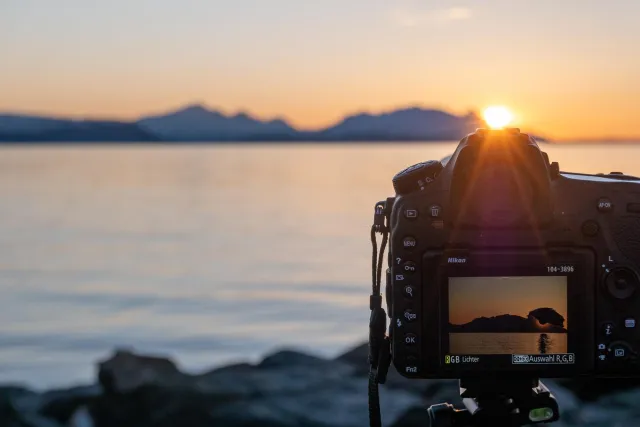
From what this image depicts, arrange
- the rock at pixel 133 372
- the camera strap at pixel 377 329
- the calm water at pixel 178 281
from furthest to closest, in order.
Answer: the calm water at pixel 178 281 < the rock at pixel 133 372 < the camera strap at pixel 377 329

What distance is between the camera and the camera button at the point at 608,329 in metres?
3.44

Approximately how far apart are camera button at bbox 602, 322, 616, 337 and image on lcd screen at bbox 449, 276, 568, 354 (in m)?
0.13

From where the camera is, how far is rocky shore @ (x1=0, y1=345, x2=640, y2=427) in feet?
27.8

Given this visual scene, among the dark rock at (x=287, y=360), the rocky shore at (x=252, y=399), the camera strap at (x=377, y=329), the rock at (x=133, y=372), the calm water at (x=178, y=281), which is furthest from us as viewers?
the calm water at (x=178, y=281)

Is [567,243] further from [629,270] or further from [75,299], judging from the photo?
[75,299]

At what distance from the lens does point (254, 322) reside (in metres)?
19.5

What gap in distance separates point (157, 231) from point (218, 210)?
11.3 metres

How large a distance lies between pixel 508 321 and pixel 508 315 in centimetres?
2

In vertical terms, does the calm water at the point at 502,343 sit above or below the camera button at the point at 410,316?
below

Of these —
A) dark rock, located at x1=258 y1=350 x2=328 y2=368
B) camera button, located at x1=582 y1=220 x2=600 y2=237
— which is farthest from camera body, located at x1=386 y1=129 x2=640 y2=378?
dark rock, located at x1=258 y1=350 x2=328 y2=368

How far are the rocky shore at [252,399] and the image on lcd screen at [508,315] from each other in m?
5.06

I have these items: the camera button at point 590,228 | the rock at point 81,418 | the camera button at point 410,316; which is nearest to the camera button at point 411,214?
the camera button at point 410,316

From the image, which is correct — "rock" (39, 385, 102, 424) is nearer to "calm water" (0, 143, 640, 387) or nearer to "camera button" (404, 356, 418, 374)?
"calm water" (0, 143, 640, 387)

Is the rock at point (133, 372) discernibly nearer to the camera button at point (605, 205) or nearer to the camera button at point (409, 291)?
the camera button at point (409, 291)
